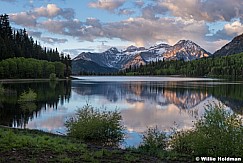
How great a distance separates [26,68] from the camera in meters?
146

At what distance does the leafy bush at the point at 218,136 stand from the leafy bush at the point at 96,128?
855 cm

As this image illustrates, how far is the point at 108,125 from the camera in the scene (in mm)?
26359

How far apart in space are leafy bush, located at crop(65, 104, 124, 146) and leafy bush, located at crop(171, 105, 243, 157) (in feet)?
28.1

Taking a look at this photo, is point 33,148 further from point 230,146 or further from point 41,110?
point 41,110

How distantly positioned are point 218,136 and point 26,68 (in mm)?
137924

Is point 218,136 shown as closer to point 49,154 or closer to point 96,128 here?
point 49,154

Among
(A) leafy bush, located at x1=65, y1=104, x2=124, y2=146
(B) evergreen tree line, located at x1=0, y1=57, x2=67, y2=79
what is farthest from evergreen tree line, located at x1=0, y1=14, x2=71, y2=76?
(A) leafy bush, located at x1=65, y1=104, x2=124, y2=146

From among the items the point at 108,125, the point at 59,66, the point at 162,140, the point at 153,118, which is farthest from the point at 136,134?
the point at 59,66

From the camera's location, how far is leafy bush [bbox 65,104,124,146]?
25.3m

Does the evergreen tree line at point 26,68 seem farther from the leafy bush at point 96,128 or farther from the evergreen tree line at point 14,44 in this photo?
the leafy bush at point 96,128

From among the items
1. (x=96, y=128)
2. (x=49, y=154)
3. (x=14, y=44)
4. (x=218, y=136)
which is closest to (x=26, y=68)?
(x=14, y=44)

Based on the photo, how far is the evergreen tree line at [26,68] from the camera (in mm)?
130975

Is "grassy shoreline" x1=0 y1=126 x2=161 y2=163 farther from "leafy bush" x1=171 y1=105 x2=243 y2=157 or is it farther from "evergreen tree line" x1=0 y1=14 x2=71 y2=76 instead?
"evergreen tree line" x1=0 y1=14 x2=71 y2=76

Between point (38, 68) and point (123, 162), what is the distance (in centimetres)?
14653
